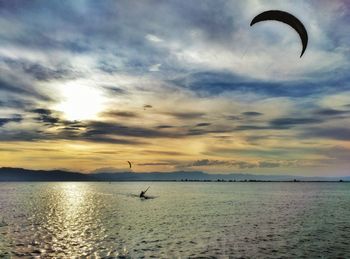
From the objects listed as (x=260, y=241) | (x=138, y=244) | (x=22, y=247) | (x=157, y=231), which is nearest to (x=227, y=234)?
(x=260, y=241)

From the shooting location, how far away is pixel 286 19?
1894 cm

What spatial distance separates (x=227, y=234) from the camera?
44500mm

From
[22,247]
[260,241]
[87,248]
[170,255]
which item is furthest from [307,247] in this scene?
[22,247]

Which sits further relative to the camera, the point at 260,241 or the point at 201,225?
the point at 201,225

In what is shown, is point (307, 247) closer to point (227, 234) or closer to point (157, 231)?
point (227, 234)

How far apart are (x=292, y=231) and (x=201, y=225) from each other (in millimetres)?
12835

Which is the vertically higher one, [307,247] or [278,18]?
[278,18]

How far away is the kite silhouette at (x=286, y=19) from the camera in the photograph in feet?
60.9

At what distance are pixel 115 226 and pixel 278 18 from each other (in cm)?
4172

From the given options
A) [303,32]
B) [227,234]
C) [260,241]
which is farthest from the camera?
[227,234]

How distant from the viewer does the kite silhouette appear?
18562mm

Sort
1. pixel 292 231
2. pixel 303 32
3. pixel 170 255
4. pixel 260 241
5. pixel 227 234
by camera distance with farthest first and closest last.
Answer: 1. pixel 292 231
2. pixel 227 234
3. pixel 260 241
4. pixel 170 255
5. pixel 303 32

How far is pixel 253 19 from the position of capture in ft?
62.6

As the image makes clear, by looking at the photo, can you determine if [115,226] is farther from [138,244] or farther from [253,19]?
[253,19]
